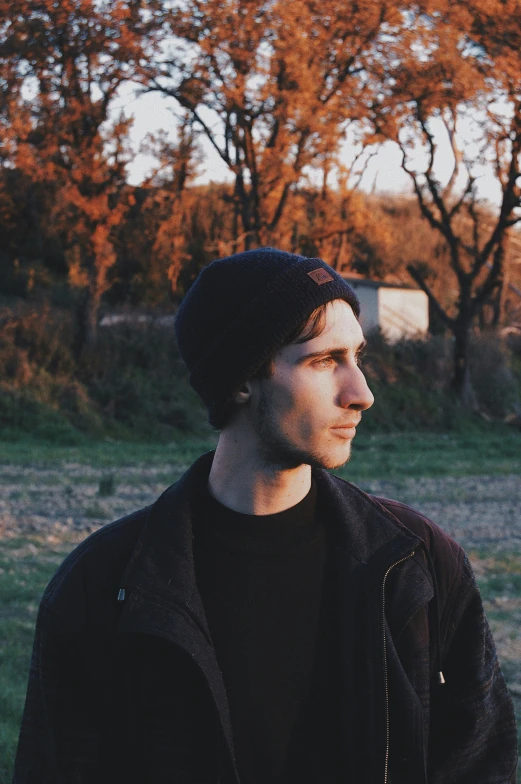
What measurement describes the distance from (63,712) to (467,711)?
0.83 meters

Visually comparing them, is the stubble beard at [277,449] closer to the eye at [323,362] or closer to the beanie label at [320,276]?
Answer: the eye at [323,362]

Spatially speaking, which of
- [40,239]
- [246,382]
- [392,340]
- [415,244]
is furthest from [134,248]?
[246,382]

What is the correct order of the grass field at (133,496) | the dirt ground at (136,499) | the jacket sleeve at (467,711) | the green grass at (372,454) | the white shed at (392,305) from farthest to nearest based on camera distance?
the white shed at (392,305), the green grass at (372,454), the dirt ground at (136,499), the grass field at (133,496), the jacket sleeve at (467,711)

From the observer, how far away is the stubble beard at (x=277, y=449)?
87.5 inches

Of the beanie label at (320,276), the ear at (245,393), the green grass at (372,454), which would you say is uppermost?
the beanie label at (320,276)

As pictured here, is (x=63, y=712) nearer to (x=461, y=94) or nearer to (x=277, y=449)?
(x=277, y=449)

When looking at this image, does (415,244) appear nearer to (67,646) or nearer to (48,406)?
(48,406)

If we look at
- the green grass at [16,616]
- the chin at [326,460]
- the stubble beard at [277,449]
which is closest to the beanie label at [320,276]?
the stubble beard at [277,449]

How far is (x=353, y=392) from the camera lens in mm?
2217

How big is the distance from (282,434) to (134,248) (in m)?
26.9

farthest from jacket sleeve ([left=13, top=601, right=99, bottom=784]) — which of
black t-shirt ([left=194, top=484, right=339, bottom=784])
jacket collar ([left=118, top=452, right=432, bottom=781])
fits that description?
black t-shirt ([left=194, top=484, right=339, bottom=784])

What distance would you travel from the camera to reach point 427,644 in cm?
212

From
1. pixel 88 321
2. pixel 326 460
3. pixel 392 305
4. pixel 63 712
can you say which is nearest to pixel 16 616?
pixel 63 712

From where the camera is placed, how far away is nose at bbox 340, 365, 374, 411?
2217 mm
